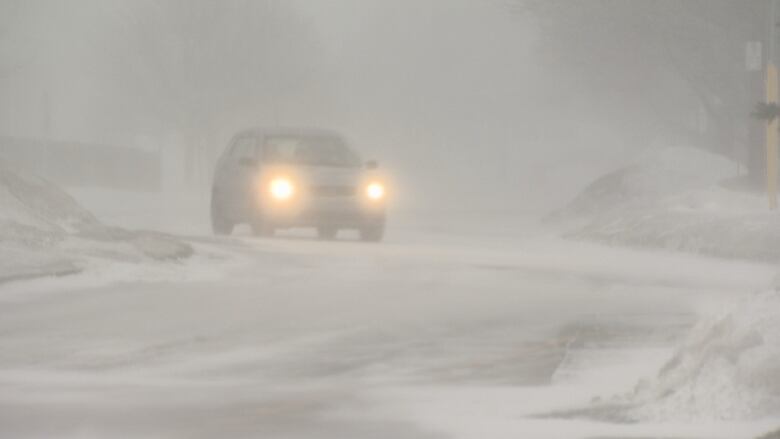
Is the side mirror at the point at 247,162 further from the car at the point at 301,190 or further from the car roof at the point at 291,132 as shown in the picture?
the car roof at the point at 291,132

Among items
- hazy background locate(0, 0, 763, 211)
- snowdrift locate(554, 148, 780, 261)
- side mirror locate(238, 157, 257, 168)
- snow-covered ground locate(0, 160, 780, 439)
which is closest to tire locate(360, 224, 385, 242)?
side mirror locate(238, 157, 257, 168)

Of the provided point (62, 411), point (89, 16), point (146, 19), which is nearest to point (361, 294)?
point (62, 411)

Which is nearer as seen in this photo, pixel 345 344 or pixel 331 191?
pixel 345 344

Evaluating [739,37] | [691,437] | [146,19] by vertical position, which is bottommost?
[691,437]

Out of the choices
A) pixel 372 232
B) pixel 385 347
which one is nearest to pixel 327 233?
pixel 372 232

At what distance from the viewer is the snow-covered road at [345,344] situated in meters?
9.48

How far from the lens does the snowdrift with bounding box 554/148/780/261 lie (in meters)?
25.8

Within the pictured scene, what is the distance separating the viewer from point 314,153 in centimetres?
3020

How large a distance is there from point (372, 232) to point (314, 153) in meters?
1.81

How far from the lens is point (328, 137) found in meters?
30.5

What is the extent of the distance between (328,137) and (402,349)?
17.7 metres

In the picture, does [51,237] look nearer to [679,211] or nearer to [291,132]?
[291,132]

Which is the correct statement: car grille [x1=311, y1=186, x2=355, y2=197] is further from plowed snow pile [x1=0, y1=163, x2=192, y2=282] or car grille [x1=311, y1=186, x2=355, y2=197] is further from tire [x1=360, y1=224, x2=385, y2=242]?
plowed snow pile [x1=0, y1=163, x2=192, y2=282]

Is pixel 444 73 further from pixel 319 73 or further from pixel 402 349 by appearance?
pixel 402 349
